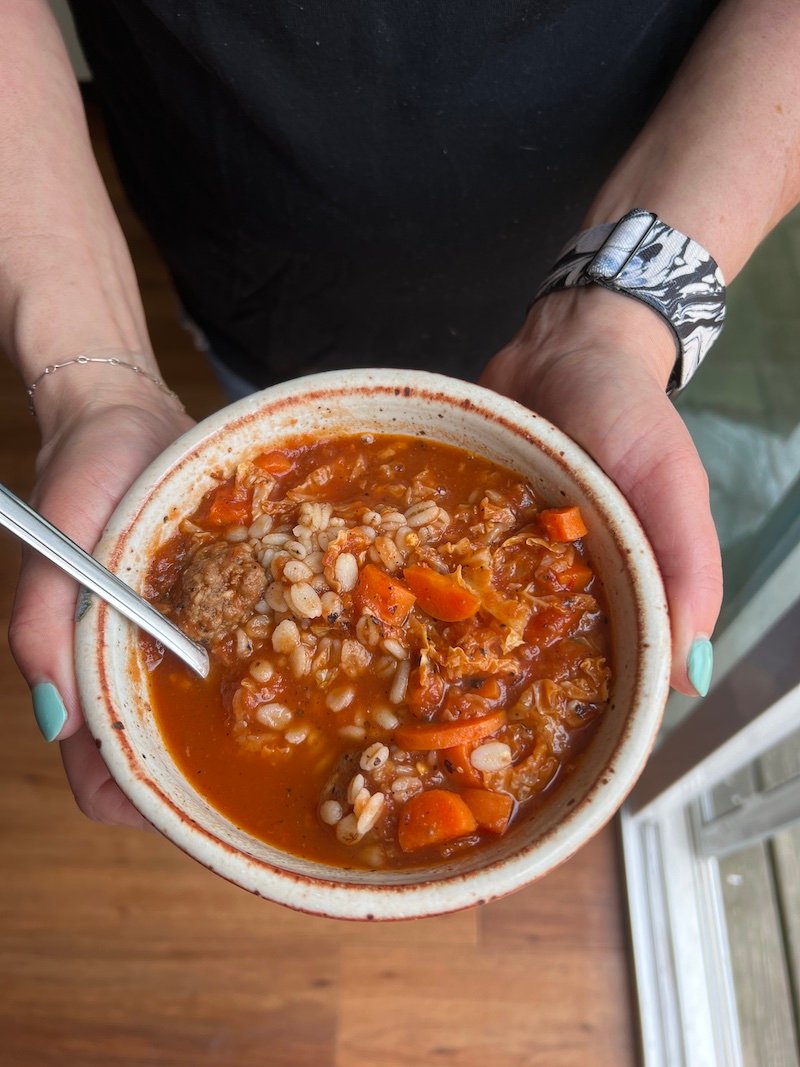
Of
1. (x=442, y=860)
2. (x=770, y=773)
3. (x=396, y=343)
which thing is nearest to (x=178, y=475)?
(x=442, y=860)

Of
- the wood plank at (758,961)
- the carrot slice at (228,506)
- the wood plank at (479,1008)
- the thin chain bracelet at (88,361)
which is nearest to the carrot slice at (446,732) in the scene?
the carrot slice at (228,506)

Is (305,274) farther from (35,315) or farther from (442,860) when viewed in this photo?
(442,860)

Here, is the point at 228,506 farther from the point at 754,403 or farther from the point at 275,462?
the point at 754,403

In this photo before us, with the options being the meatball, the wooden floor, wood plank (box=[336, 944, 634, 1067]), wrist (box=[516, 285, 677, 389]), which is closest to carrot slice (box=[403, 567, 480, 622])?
the meatball

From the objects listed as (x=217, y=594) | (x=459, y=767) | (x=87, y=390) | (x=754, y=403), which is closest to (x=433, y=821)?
(x=459, y=767)

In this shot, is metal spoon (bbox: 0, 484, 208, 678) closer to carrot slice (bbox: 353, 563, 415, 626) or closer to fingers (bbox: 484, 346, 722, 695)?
carrot slice (bbox: 353, 563, 415, 626)

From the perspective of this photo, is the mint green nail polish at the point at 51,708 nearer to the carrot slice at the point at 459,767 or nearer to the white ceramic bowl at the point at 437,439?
the white ceramic bowl at the point at 437,439
